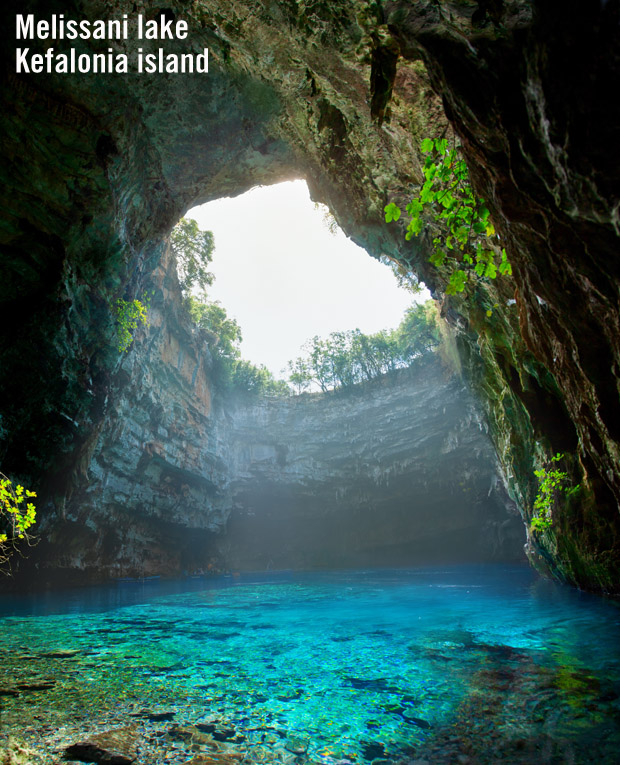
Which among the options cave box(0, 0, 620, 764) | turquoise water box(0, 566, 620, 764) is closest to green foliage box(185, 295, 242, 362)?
cave box(0, 0, 620, 764)

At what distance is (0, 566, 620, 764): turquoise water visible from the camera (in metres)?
2.64

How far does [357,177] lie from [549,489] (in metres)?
8.19

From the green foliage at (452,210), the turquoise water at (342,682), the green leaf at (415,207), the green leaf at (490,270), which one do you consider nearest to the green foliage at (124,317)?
the turquoise water at (342,682)

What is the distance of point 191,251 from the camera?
21438 millimetres

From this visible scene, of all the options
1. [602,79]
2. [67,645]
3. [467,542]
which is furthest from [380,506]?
[602,79]

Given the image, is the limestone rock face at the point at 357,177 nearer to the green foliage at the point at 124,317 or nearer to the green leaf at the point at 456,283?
the green foliage at the point at 124,317

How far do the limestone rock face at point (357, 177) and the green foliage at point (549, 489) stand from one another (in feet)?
1.12

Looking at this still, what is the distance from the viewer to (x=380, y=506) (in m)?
27.6

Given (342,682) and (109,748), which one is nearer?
(109,748)

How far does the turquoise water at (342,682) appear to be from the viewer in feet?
8.66

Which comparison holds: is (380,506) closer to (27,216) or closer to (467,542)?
(467,542)

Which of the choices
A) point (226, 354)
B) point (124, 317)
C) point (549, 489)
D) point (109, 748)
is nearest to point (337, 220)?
point (124, 317)

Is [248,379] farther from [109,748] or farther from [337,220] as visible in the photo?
[109,748]

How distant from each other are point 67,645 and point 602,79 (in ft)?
27.3
